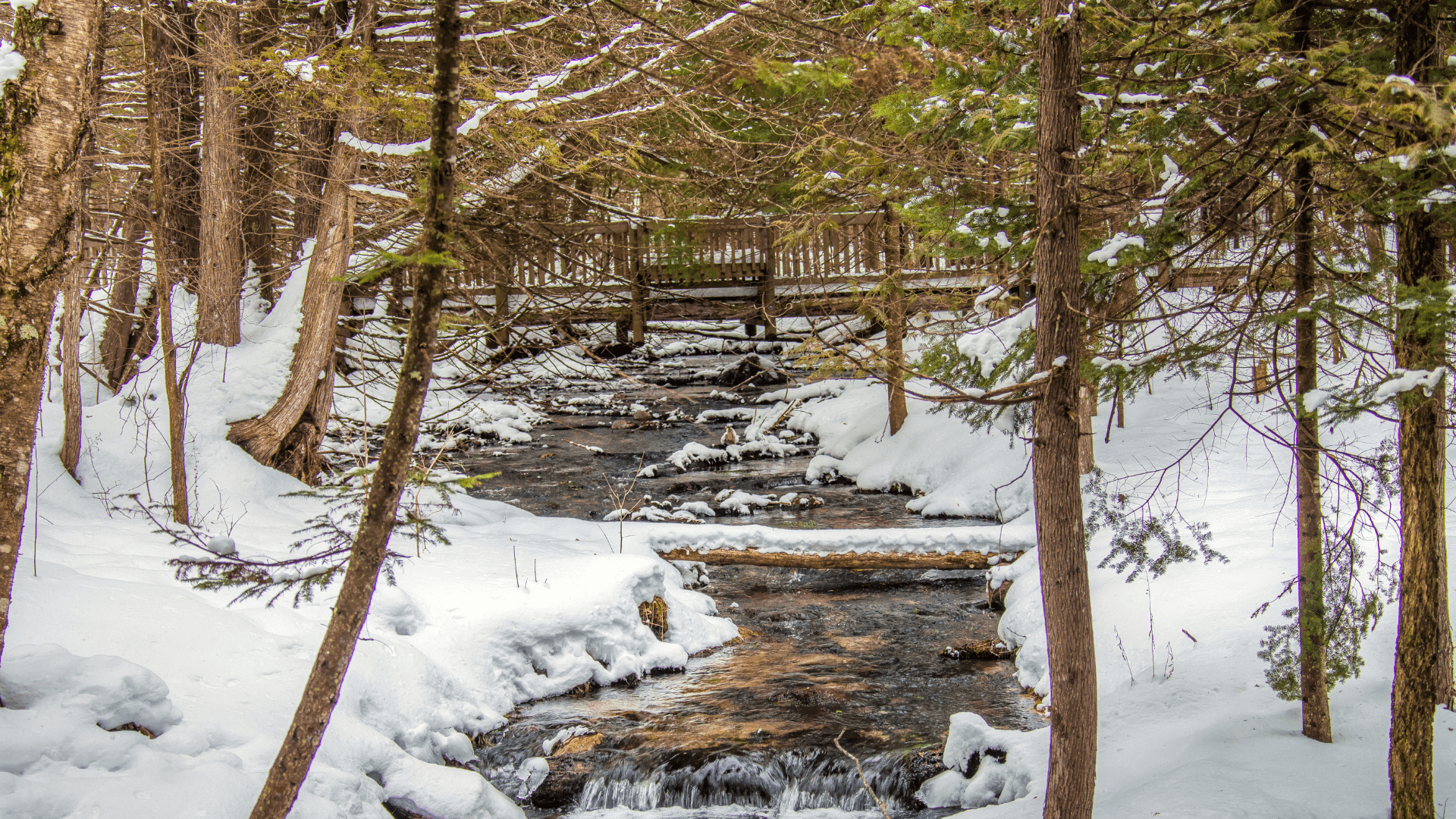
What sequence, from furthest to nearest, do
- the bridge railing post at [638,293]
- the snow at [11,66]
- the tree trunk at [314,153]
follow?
1. the bridge railing post at [638,293]
2. the tree trunk at [314,153]
3. the snow at [11,66]

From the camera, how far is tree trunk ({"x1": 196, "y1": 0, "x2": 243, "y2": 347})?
9.31m

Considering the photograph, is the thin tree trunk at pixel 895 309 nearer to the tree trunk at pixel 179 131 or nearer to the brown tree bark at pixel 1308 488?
the brown tree bark at pixel 1308 488

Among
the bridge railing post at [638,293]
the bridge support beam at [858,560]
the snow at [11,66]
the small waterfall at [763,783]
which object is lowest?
the small waterfall at [763,783]

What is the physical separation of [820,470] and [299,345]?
798 cm

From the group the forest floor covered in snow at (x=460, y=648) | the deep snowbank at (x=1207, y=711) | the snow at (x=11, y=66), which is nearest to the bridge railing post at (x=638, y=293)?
the forest floor covered in snow at (x=460, y=648)

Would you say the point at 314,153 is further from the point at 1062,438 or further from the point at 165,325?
the point at 1062,438

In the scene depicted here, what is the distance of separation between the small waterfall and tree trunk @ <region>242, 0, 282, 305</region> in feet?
24.4

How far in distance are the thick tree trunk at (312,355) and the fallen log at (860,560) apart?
4.90 meters

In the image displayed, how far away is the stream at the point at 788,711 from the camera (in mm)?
5918

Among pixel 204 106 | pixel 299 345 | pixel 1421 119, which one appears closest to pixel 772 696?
pixel 1421 119

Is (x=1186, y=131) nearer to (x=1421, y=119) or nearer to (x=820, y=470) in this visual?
(x=1421, y=119)

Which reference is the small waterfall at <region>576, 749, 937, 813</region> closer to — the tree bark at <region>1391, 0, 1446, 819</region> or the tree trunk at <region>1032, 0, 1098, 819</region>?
the tree trunk at <region>1032, 0, 1098, 819</region>

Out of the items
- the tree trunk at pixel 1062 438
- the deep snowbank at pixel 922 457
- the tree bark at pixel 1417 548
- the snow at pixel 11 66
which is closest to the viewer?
the snow at pixel 11 66

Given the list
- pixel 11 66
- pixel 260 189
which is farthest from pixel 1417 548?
pixel 260 189
